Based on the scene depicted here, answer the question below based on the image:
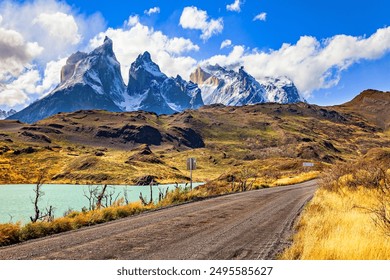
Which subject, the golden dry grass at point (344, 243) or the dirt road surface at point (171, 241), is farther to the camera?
the dirt road surface at point (171, 241)

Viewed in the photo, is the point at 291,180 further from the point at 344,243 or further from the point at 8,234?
the point at 344,243

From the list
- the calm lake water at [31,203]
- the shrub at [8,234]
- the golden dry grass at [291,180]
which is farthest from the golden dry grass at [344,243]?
the golden dry grass at [291,180]

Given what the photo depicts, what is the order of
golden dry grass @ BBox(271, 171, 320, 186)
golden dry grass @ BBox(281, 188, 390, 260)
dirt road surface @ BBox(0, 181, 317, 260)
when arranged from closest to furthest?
golden dry grass @ BBox(281, 188, 390, 260) < dirt road surface @ BBox(0, 181, 317, 260) < golden dry grass @ BBox(271, 171, 320, 186)

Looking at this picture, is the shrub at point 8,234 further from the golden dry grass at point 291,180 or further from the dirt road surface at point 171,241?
the golden dry grass at point 291,180

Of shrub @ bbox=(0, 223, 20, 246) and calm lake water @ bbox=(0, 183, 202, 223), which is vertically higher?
shrub @ bbox=(0, 223, 20, 246)

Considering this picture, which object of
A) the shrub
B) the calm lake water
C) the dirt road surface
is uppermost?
the shrub

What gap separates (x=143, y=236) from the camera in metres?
14.0

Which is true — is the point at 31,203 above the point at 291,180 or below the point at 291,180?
below

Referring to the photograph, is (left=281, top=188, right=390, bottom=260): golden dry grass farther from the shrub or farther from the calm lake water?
the calm lake water

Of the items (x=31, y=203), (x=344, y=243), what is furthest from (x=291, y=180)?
(x=344, y=243)

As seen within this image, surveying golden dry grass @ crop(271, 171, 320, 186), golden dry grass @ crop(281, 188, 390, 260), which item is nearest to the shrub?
golden dry grass @ crop(281, 188, 390, 260)

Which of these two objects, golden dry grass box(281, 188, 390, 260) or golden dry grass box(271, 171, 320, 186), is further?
golden dry grass box(271, 171, 320, 186)
